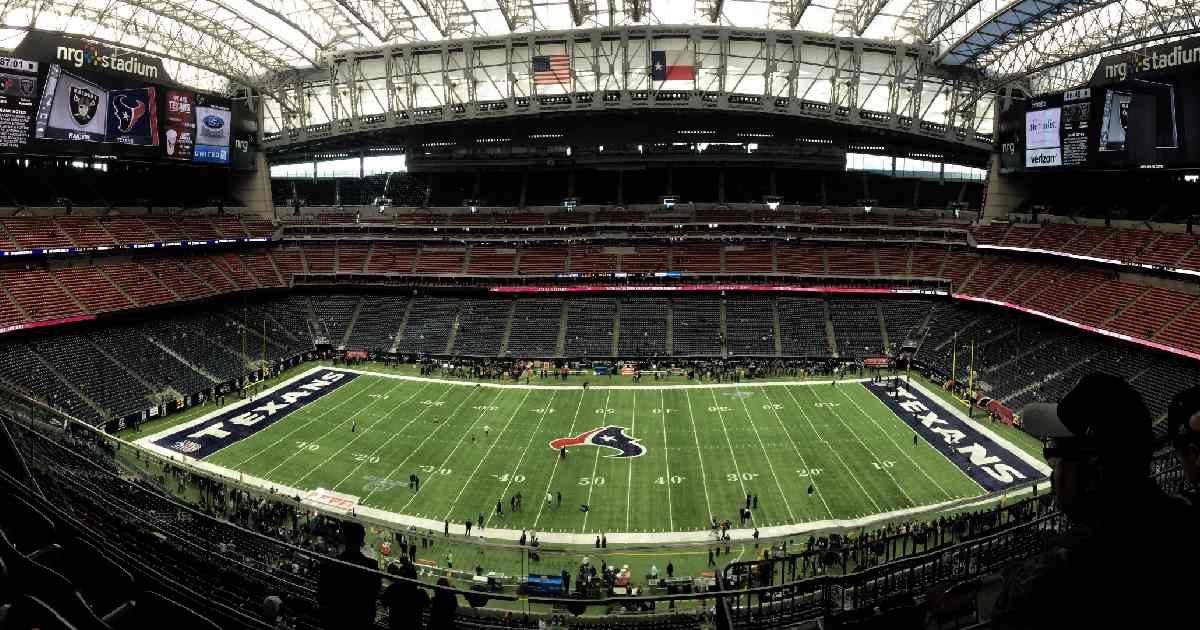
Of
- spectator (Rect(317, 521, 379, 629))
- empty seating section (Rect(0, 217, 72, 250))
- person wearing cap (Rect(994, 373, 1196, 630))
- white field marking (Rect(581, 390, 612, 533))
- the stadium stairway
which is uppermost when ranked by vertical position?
empty seating section (Rect(0, 217, 72, 250))

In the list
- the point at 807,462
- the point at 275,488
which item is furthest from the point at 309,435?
the point at 807,462

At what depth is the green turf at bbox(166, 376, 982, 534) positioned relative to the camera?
29.6 m

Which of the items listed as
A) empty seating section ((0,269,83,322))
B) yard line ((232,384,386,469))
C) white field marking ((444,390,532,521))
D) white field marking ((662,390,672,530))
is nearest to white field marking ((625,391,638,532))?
white field marking ((662,390,672,530))

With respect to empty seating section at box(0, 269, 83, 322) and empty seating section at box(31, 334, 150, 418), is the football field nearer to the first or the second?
empty seating section at box(31, 334, 150, 418)

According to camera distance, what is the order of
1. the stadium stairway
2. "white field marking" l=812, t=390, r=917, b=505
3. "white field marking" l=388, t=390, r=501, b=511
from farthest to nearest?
the stadium stairway
"white field marking" l=388, t=390, r=501, b=511
"white field marking" l=812, t=390, r=917, b=505

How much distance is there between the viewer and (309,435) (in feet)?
125

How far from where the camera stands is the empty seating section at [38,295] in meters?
43.1

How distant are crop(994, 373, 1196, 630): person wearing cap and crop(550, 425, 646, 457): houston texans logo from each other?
110 feet

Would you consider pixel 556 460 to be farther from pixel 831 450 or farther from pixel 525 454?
pixel 831 450

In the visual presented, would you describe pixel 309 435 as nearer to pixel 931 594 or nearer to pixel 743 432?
pixel 743 432

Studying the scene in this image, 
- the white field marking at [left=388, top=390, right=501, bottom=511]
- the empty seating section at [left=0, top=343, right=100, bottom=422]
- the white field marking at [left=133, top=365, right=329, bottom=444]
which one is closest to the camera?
the white field marking at [left=388, top=390, right=501, bottom=511]

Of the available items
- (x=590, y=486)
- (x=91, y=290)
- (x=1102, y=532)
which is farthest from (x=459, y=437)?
(x=1102, y=532)

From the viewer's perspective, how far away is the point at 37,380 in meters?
38.2

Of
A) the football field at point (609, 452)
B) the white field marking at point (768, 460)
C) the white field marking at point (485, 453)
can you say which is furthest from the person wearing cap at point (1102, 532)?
the white field marking at point (485, 453)
